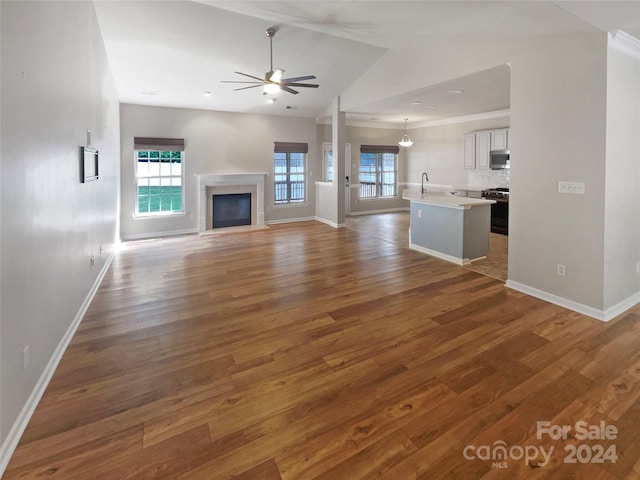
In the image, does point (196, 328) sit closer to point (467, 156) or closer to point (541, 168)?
point (541, 168)

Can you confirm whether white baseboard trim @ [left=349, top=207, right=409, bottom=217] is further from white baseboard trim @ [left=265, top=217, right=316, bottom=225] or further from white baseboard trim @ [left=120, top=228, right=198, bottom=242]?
white baseboard trim @ [left=120, top=228, right=198, bottom=242]

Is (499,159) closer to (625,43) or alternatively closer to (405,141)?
(405,141)

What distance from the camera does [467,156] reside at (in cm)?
852

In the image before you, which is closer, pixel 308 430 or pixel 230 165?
pixel 308 430

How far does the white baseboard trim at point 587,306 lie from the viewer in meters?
3.20

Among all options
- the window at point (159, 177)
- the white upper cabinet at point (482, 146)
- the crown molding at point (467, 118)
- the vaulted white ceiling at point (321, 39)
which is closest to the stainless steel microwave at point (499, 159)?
the white upper cabinet at point (482, 146)

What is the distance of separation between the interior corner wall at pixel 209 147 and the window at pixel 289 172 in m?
0.14

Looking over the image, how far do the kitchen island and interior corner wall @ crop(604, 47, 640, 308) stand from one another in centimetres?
177

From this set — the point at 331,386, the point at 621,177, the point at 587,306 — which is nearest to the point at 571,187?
Answer: the point at 621,177

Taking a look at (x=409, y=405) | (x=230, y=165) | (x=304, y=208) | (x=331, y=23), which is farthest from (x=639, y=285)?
(x=230, y=165)

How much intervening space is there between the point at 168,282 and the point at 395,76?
4739 mm

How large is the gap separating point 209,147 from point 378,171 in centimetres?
517

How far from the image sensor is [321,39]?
505 cm

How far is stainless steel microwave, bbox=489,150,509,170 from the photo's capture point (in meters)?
7.41
